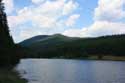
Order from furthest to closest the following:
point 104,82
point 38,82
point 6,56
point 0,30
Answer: point 6,56 < point 0,30 < point 104,82 < point 38,82

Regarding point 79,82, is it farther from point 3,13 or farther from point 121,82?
point 3,13

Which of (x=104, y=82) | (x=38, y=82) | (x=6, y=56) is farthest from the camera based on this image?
(x=6, y=56)

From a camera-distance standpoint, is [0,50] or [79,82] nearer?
[79,82]

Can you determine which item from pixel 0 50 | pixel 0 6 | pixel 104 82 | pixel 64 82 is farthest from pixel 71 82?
pixel 0 6

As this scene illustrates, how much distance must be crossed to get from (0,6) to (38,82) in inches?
1455

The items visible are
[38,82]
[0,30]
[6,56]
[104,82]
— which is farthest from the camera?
[6,56]

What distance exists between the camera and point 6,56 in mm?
90312

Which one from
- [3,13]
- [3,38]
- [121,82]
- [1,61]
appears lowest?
[121,82]

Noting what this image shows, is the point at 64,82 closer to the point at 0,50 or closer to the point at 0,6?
the point at 0,50

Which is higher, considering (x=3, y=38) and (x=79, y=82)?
(x=3, y=38)

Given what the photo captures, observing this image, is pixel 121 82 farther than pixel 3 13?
No

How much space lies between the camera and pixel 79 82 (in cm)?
7450

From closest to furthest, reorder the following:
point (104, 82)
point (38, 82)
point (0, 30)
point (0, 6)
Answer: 1. point (38, 82)
2. point (104, 82)
3. point (0, 30)
4. point (0, 6)

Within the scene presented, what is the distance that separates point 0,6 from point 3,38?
14102 mm
